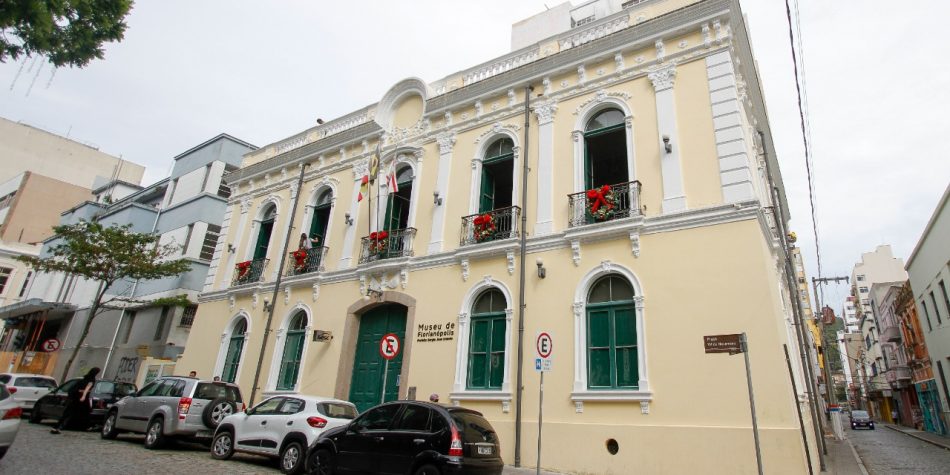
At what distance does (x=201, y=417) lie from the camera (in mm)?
11648

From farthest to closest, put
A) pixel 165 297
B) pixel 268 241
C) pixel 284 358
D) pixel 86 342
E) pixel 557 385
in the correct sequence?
pixel 86 342, pixel 165 297, pixel 268 241, pixel 284 358, pixel 557 385

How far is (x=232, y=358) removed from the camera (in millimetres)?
18344

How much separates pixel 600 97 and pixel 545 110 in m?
1.63

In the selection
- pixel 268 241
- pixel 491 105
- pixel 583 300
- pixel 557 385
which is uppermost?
pixel 491 105

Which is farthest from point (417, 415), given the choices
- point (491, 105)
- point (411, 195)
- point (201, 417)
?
point (491, 105)

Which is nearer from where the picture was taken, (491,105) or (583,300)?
(583,300)

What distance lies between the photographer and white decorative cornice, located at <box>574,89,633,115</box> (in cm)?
1291

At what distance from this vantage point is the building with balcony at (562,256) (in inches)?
387

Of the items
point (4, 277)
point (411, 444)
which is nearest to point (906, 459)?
point (411, 444)

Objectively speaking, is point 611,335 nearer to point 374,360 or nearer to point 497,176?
point 497,176

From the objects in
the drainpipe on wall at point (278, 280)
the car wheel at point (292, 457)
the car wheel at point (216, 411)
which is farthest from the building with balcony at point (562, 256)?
the car wheel at point (292, 457)

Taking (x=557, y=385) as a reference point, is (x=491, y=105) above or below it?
above

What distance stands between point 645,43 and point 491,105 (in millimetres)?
4821

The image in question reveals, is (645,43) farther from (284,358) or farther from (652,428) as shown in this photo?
(284,358)
